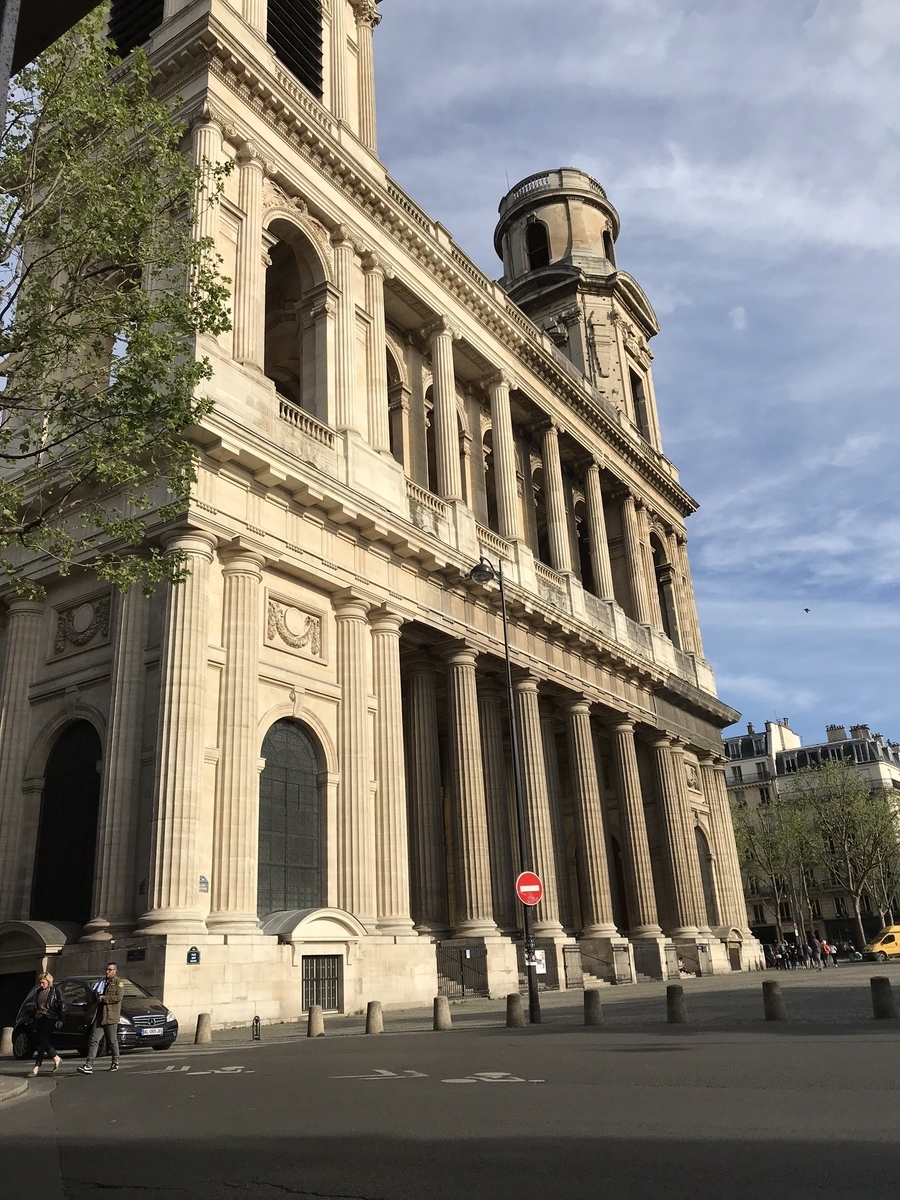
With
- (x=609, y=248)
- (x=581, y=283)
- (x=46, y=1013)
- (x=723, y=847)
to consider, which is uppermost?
(x=609, y=248)

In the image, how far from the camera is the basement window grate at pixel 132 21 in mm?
A: 27703

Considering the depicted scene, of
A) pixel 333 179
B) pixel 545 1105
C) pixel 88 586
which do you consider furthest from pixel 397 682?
pixel 545 1105

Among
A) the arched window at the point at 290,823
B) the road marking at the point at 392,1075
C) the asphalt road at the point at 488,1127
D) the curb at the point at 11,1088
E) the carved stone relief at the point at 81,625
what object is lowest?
the asphalt road at the point at 488,1127

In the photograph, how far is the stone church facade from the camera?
61.8ft

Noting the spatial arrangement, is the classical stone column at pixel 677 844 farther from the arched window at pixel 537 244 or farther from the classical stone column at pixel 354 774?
the arched window at pixel 537 244

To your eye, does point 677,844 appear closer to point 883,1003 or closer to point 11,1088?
point 883,1003

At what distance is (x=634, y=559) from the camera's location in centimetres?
4262

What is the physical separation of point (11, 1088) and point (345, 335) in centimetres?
1987

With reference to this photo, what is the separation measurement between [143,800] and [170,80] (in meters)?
17.2

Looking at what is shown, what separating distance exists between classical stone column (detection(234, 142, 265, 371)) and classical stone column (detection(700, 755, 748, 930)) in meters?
30.2

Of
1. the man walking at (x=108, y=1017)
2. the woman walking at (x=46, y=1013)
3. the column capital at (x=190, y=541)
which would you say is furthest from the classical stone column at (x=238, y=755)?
the woman walking at (x=46, y=1013)

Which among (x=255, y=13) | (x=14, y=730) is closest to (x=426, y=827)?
(x=14, y=730)

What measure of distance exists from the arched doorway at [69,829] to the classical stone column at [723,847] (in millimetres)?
30819

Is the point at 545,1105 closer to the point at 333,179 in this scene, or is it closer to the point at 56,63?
the point at 56,63
